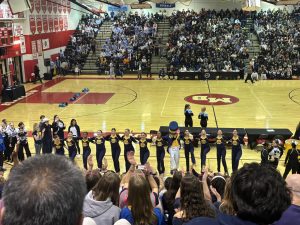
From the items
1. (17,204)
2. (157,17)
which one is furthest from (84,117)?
(157,17)

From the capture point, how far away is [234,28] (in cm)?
3531

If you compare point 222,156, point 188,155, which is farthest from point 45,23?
point 222,156

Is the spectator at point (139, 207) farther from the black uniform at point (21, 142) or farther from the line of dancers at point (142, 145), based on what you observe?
the black uniform at point (21, 142)

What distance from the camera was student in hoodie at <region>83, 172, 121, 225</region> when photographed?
11.7 feet

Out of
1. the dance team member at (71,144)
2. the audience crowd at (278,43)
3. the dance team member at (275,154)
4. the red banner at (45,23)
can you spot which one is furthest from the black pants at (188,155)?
the red banner at (45,23)

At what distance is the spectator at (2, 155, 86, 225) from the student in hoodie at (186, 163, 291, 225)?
35.0 inches

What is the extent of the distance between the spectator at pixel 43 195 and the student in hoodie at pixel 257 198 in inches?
35.0

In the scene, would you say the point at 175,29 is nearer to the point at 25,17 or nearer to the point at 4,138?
the point at 25,17

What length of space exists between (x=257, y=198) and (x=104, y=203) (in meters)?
1.97

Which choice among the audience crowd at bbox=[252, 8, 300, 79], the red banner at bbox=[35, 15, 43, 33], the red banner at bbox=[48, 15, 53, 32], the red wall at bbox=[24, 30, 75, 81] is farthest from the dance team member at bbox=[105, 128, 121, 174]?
the red banner at bbox=[48, 15, 53, 32]

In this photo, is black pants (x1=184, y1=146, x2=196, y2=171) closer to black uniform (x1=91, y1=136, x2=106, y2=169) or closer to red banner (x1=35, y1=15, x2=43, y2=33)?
black uniform (x1=91, y1=136, x2=106, y2=169)

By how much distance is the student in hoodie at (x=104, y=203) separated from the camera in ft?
11.7

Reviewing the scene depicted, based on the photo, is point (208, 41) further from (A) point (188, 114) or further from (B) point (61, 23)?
(A) point (188, 114)

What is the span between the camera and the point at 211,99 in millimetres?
21734
